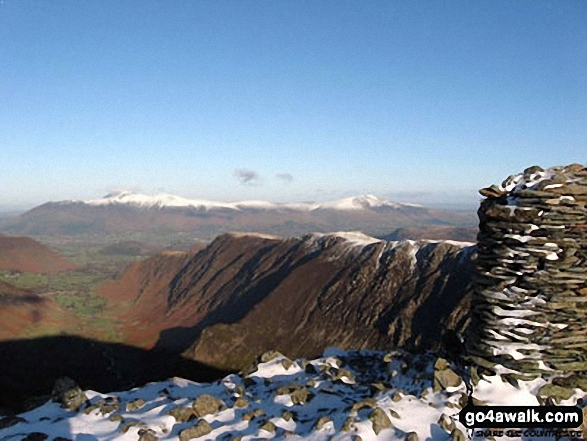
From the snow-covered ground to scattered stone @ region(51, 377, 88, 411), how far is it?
0.58 feet

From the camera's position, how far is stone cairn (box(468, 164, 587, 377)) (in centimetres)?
985

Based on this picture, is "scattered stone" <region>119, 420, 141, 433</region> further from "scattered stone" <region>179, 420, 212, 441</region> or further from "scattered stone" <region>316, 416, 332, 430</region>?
"scattered stone" <region>316, 416, 332, 430</region>

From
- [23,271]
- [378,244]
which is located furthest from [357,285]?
[23,271]

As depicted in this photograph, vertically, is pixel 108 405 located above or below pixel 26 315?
above

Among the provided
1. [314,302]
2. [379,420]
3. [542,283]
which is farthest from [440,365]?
[314,302]

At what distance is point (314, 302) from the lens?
7506 cm

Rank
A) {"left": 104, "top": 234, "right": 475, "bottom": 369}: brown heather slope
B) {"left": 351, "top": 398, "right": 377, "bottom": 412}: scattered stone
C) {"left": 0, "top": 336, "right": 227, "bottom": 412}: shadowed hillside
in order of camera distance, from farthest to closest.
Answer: {"left": 104, "top": 234, "right": 475, "bottom": 369}: brown heather slope
{"left": 0, "top": 336, "right": 227, "bottom": 412}: shadowed hillside
{"left": 351, "top": 398, "right": 377, "bottom": 412}: scattered stone

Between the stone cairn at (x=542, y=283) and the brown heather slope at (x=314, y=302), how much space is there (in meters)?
37.6

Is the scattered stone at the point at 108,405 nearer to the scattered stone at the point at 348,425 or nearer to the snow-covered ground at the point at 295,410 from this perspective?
the snow-covered ground at the point at 295,410

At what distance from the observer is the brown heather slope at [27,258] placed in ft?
525

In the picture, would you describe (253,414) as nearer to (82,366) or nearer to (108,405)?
(108,405)

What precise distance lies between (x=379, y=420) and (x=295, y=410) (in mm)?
2264

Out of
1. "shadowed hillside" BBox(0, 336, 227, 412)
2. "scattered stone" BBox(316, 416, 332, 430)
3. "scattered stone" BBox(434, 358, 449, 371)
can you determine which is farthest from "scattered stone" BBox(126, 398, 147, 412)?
"shadowed hillside" BBox(0, 336, 227, 412)

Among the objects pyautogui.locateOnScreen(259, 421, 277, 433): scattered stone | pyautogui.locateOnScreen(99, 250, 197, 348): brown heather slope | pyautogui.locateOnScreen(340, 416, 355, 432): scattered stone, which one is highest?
pyautogui.locateOnScreen(340, 416, 355, 432): scattered stone
